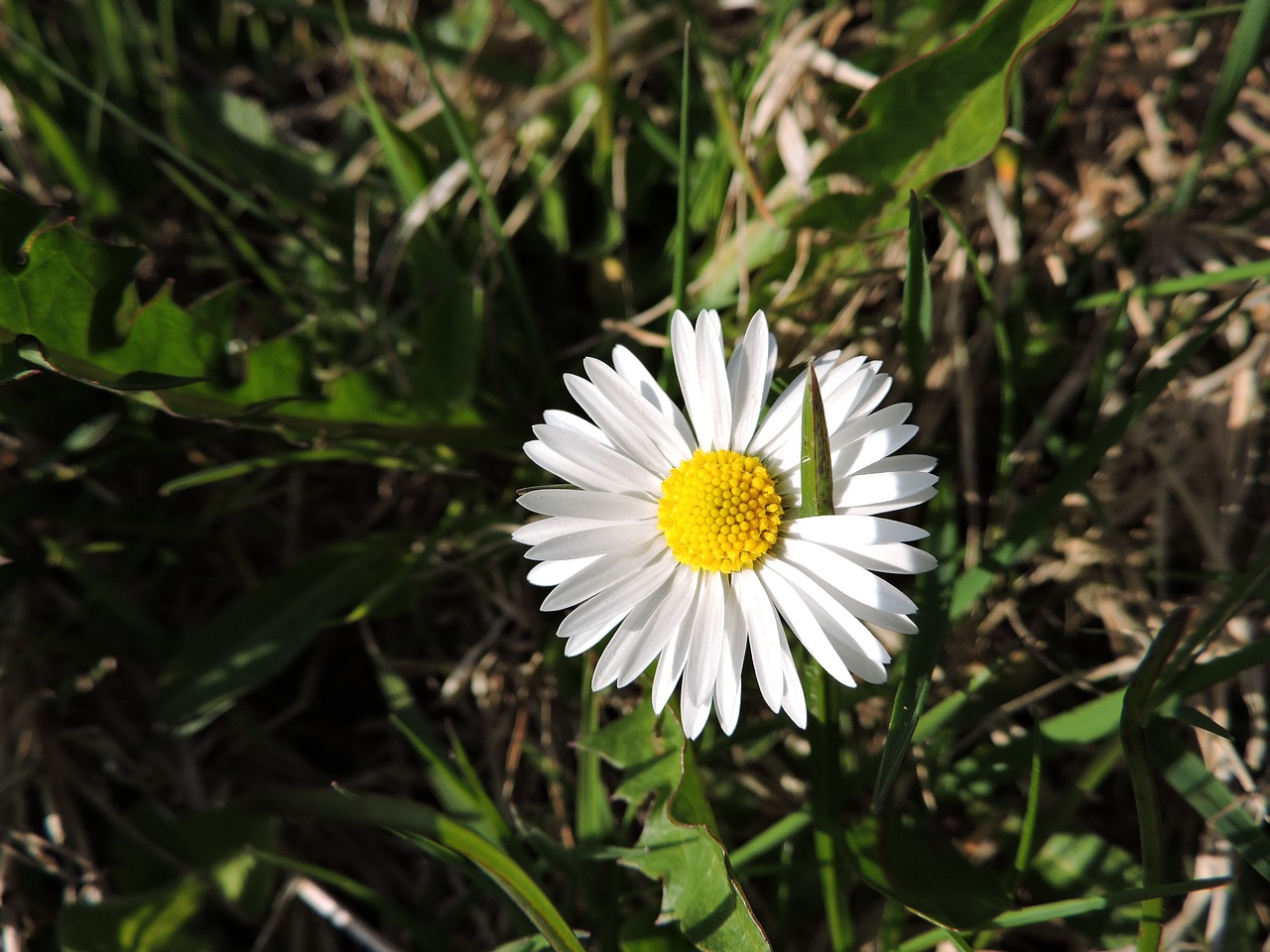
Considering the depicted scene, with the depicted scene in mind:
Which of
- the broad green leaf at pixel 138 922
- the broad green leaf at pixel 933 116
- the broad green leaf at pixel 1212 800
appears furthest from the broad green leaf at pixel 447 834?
the broad green leaf at pixel 933 116

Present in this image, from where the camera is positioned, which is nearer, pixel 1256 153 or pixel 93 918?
pixel 93 918

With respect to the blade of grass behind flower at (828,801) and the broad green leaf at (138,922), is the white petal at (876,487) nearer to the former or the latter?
the blade of grass behind flower at (828,801)

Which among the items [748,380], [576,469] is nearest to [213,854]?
[576,469]

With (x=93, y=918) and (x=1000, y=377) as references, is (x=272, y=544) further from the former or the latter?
(x=1000, y=377)

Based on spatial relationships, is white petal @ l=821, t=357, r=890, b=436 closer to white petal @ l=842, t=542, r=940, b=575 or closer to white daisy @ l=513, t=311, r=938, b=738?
white daisy @ l=513, t=311, r=938, b=738

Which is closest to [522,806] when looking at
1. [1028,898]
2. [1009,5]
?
[1028,898]

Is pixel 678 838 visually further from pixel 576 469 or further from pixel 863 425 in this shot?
pixel 863 425
